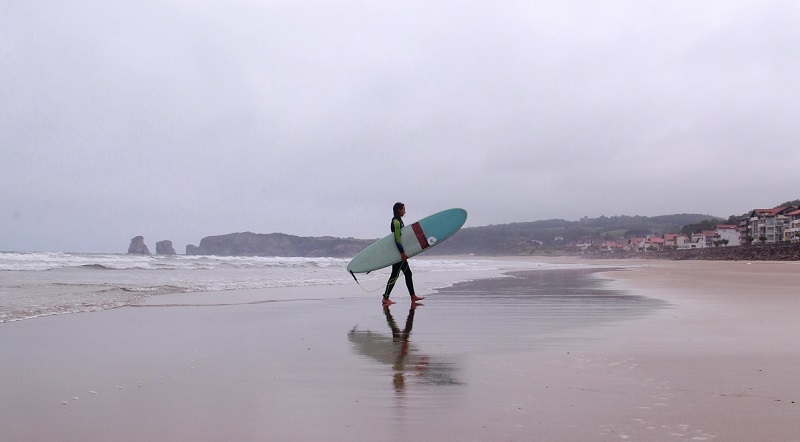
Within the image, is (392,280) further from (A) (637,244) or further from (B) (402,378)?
(A) (637,244)

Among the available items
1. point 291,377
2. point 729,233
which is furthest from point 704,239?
point 291,377

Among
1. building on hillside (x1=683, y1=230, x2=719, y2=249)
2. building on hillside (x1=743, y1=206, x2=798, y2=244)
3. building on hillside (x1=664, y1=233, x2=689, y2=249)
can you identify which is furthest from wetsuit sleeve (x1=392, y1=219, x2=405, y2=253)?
building on hillside (x1=664, y1=233, x2=689, y2=249)

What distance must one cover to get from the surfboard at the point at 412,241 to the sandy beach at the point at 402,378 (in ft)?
11.8

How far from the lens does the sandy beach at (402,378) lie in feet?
9.00

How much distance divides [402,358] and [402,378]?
2.41 feet

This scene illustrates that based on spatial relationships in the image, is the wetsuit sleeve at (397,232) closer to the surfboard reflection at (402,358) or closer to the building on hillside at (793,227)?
the surfboard reflection at (402,358)

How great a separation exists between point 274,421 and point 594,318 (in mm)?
4985

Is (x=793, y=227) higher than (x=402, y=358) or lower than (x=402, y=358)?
higher

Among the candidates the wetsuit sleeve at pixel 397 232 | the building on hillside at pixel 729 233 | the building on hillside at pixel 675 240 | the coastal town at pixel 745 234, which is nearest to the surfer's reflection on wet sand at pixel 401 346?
the wetsuit sleeve at pixel 397 232

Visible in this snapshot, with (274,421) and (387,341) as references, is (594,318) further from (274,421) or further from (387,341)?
(274,421)

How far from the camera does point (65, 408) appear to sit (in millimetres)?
3082

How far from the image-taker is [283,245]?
104312 millimetres

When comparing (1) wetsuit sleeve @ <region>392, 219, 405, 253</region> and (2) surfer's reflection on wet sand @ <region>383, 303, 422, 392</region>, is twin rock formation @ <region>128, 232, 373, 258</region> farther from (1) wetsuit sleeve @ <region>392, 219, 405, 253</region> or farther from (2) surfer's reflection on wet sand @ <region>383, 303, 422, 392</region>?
(2) surfer's reflection on wet sand @ <region>383, 303, 422, 392</region>

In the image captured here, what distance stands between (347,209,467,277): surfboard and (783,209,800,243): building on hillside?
3246 inches
